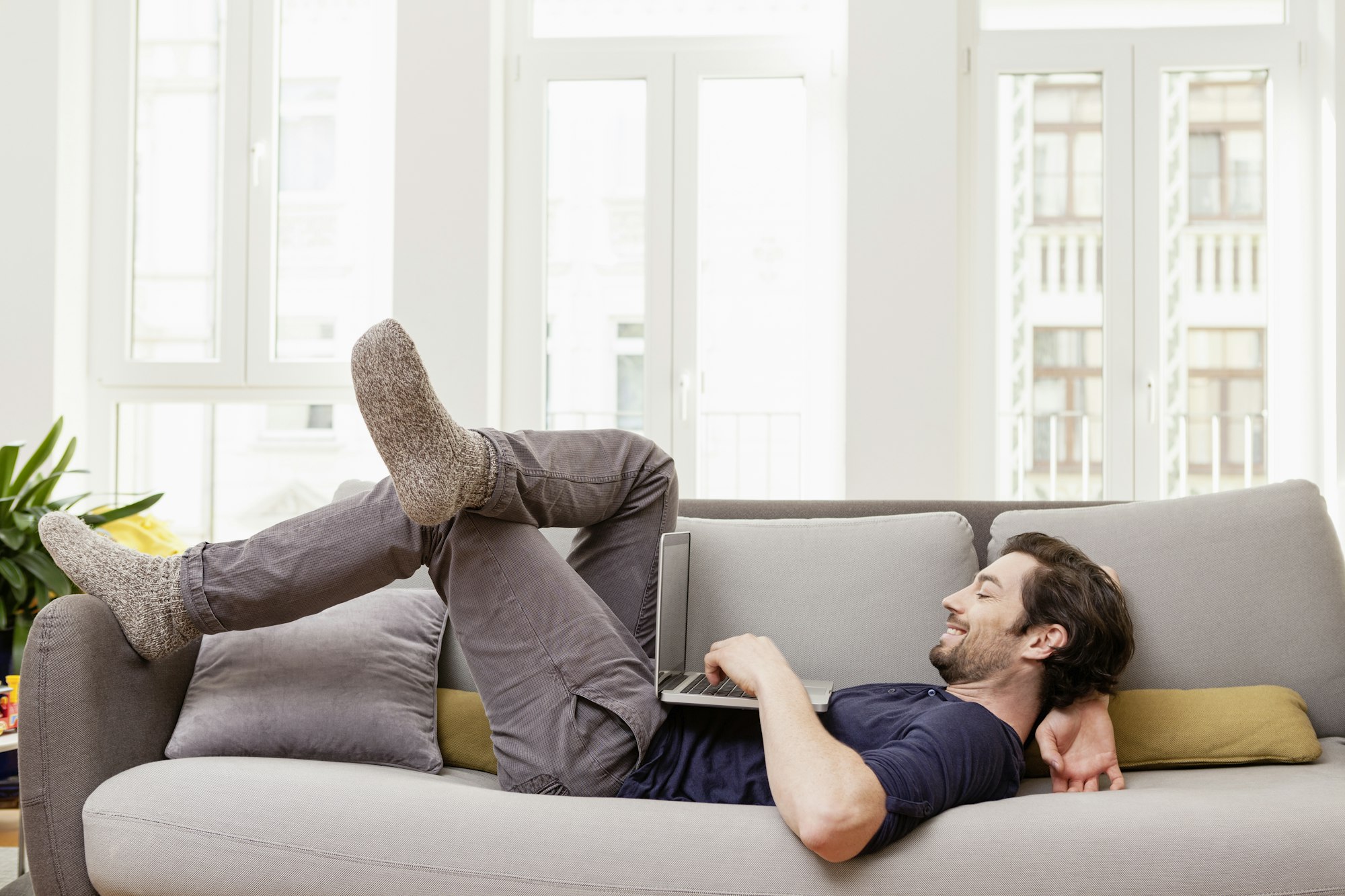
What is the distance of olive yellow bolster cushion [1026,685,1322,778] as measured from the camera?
151cm

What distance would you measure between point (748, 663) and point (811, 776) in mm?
242

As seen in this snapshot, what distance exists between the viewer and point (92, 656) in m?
1.36

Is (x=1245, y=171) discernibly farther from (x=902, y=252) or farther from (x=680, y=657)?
(x=680, y=657)

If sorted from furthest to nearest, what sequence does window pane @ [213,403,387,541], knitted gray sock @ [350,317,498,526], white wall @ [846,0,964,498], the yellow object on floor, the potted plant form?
window pane @ [213,403,387,541]
white wall @ [846,0,964,498]
the yellow object on floor
the potted plant
knitted gray sock @ [350,317,498,526]

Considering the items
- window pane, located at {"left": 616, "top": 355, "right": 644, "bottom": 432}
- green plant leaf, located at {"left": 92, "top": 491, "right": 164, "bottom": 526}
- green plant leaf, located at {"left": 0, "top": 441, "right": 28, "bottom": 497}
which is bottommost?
green plant leaf, located at {"left": 92, "top": 491, "right": 164, "bottom": 526}

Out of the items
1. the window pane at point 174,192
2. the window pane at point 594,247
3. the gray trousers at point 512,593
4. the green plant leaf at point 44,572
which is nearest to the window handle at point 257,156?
the window pane at point 174,192

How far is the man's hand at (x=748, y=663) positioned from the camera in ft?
4.28

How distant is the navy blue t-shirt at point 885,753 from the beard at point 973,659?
34mm

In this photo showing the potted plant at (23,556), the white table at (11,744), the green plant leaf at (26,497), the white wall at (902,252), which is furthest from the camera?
the white wall at (902,252)

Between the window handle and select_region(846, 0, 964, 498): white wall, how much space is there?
1.95 meters

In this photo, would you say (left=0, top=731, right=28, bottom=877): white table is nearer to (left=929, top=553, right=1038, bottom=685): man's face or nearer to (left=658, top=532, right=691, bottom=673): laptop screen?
(left=658, top=532, right=691, bottom=673): laptop screen

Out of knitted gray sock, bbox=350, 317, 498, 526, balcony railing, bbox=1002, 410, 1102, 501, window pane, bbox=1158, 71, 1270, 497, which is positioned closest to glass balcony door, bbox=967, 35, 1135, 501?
balcony railing, bbox=1002, 410, 1102, 501

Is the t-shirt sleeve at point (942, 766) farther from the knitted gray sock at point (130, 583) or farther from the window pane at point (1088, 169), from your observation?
the window pane at point (1088, 169)

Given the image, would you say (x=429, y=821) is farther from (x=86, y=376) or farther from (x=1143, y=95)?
(x=1143, y=95)
